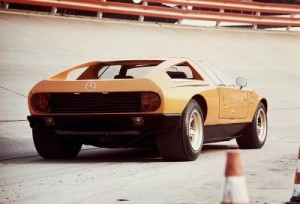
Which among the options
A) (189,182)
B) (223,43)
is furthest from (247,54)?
(189,182)

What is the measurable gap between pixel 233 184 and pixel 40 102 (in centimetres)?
486

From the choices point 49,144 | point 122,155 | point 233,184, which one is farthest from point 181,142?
point 233,184

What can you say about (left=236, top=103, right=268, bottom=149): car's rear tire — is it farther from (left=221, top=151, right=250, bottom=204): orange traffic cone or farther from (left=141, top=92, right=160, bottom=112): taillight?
(left=221, top=151, right=250, bottom=204): orange traffic cone

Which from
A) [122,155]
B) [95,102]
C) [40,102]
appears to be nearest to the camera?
[95,102]

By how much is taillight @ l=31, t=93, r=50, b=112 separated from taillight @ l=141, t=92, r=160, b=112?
1.11 metres

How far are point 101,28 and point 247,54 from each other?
4.11 meters

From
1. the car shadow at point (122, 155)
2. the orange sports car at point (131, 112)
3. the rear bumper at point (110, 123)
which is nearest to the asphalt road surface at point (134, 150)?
the car shadow at point (122, 155)

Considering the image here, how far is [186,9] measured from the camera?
22547 millimetres

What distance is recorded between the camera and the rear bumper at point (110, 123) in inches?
288

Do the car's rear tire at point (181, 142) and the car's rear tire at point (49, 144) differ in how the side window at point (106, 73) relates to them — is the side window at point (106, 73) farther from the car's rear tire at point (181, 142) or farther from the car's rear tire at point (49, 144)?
the car's rear tire at point (181, 142)

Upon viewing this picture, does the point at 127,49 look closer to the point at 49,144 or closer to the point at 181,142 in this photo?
the point at 49,144

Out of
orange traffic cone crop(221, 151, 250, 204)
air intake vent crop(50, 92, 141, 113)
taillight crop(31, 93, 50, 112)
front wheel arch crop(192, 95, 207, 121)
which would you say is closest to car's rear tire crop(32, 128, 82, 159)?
taillight crop(31, 93, 50, 112)

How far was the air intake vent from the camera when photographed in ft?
24.2

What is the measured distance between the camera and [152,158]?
7.97 m
